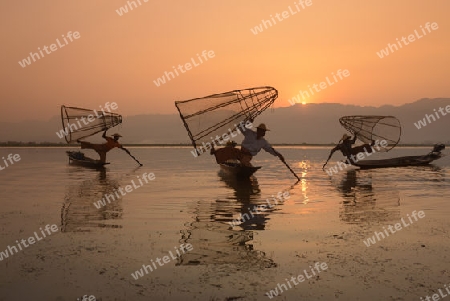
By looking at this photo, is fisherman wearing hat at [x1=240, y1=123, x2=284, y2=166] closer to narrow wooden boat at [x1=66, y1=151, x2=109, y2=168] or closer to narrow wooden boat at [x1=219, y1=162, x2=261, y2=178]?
narrow wooden boat at [x1=219, y1=162, x2=261, y2=178]

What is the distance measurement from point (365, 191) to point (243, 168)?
5.82 m

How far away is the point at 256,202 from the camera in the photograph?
15.2 meters

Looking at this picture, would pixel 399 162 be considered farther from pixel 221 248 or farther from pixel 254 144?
pixel 221 248

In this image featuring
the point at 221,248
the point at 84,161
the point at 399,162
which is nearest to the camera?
the point at 221,248

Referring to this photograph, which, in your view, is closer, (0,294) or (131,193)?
(0,294)

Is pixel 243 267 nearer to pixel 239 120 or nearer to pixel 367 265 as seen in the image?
pixel 367 265

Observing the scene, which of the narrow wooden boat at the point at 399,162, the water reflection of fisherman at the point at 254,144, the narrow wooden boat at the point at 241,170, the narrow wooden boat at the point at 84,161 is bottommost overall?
the narrow wooden boat at the point at 399,162

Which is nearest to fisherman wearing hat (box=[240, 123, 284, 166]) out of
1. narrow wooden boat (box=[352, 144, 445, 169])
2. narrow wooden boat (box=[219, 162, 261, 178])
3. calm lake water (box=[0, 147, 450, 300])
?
narrow wooden boat (box=[219, 162, 261, 178])

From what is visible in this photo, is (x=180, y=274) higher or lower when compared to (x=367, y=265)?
higher

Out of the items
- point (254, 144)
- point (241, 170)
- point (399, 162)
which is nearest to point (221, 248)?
point (241, 170)

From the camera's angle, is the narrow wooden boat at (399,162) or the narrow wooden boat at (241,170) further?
the narrow wooden boat at (399,162)

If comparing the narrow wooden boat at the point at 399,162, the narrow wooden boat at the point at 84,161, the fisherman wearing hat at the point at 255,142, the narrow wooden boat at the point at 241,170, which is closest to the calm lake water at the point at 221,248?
the narrow wooden boat at the point at 241,170

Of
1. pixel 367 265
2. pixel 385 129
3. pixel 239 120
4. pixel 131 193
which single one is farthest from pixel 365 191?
pixel 385 129

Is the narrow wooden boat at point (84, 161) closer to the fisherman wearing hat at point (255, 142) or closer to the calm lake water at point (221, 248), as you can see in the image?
the fisherman wearing hat at point (255, 142)
